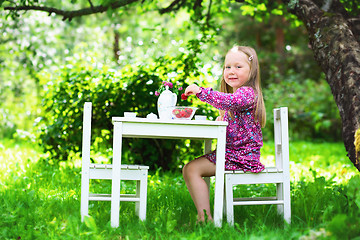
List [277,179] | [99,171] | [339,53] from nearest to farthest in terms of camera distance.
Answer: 1. [99,171]
2. [277,179]
3. [339,53]

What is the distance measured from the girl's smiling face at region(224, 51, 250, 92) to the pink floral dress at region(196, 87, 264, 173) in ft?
0.44

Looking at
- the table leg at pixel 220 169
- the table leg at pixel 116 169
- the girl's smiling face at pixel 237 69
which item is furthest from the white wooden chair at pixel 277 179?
the table leg at pixel 116 169

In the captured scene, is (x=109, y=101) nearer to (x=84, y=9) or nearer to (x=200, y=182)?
(x=84, y=9)

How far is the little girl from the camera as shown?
291 cm

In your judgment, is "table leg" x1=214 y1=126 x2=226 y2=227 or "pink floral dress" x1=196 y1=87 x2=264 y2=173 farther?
"pink floral dress" x1=196 y1=87 x2=264 y2=173

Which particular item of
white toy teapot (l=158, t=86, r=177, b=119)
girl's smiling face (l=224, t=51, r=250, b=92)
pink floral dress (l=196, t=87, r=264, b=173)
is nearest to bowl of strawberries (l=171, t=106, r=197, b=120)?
white toy teapot (l=158, t=86, r=177, b=119)

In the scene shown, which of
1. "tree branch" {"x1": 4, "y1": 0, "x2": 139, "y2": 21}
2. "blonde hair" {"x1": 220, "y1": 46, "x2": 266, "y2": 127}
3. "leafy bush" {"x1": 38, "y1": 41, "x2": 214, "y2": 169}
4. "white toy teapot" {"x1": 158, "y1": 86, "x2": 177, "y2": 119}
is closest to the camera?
"white toy teapot" {"x1": 158, "y1": 86, "x2": 177, "y2": 119}

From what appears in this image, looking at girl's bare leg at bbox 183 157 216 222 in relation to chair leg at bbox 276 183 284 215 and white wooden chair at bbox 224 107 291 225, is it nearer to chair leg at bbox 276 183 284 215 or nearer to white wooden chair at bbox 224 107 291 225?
white wooden chair at bbox 224 107 291 225

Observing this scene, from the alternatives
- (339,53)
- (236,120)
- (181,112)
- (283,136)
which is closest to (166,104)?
(181,112)

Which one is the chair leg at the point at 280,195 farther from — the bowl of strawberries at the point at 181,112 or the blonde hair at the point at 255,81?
the bowl of strawberries at the point at 181,112

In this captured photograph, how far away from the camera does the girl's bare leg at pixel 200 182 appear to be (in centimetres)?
289

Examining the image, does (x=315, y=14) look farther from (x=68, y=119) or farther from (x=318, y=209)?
(x=68, y=119)

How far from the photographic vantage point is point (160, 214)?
2898mm

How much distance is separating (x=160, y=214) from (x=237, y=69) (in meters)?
1.16
